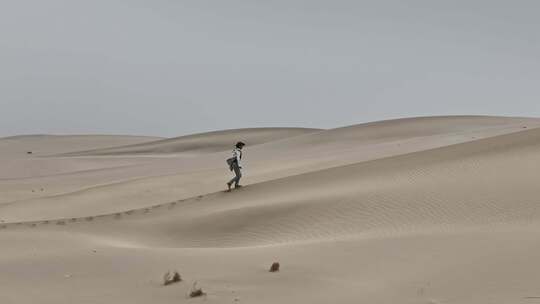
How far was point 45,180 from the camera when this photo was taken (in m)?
29.2

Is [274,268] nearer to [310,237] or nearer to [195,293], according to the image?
[195,293]

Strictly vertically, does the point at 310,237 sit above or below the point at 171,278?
above

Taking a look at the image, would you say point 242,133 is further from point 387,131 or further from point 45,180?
point 45,180

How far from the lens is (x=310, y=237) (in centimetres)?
1057

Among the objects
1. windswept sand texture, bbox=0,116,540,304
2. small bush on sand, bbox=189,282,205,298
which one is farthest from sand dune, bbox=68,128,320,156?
small bush on sand, bbox=189,282,205,298

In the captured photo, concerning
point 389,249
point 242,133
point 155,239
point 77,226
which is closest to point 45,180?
point 77,226

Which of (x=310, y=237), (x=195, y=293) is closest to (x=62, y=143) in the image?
(x=310, y=237)

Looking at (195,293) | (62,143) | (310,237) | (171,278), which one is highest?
(62,143)

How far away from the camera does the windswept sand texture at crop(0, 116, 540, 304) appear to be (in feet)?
21.1

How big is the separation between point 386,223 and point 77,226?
6140 mm

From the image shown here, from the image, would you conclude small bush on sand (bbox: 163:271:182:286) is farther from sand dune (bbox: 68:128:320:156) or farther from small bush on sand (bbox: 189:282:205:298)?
sand dune (bbox: 68:128:320:156)

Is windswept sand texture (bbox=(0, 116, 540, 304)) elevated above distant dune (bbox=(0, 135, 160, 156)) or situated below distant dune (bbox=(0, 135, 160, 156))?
below

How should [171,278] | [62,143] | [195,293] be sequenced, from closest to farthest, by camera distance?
[195,293], [171,278], [62,143]

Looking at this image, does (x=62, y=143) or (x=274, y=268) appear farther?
(x=62, y=143)
